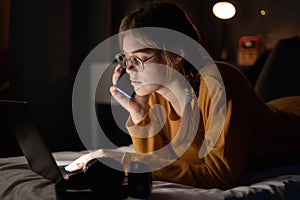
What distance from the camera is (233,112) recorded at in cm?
106

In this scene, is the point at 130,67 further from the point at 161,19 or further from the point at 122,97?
the point at 122,97

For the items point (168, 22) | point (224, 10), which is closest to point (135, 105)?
point (168, 22)

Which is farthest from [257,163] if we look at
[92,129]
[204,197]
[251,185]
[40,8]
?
[40,8]

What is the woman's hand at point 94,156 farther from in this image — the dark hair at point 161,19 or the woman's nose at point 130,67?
the dark hair at point 161,19

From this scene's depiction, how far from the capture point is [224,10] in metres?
2.92

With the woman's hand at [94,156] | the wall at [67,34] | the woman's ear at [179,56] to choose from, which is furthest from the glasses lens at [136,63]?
the wall at [67,34]

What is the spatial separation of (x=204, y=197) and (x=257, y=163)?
1.47ft

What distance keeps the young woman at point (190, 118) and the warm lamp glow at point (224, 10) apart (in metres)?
1.48

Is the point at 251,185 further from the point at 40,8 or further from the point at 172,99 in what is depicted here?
the point at 40,8

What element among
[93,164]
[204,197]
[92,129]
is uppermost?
[93,164]

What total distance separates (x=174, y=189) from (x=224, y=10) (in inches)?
84.4

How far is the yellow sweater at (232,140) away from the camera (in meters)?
1.05

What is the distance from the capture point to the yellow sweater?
1048mm

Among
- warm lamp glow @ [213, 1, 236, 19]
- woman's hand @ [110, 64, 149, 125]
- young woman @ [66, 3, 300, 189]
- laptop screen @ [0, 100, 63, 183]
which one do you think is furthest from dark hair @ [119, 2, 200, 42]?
warm lamp glow @ [213, 1, 236, 19]
